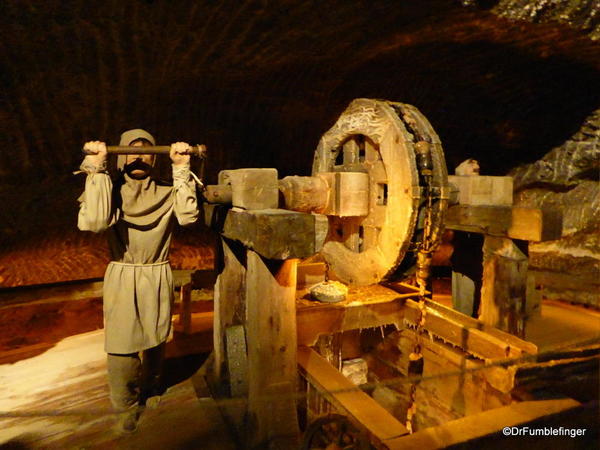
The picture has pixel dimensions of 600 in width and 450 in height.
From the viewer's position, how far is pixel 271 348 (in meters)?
2.51

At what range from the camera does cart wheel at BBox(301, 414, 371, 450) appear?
257 cm

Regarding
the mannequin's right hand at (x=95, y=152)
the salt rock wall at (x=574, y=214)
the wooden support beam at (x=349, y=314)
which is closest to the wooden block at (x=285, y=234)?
the mannequin's right hand at (x=95, y=152)

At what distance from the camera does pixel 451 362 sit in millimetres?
4293

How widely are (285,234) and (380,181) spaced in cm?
162

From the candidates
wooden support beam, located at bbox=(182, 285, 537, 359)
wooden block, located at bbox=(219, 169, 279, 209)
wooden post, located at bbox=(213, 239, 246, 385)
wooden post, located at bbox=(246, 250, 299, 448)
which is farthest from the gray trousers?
wooden support beam, located at bbox=(182, 285, 537, 359)

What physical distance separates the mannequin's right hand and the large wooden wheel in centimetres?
211

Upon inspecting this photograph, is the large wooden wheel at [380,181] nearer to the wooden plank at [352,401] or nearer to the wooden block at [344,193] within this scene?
the wooden block at [344,193]

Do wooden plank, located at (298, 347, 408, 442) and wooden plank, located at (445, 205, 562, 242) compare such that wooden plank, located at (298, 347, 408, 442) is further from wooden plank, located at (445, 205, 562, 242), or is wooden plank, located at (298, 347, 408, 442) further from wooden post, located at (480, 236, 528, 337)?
wooden plank, located at (445, 205, 562, 242)

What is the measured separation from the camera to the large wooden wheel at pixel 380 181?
10.1 ft

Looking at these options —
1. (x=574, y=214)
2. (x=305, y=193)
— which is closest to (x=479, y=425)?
(x=305, y=193)

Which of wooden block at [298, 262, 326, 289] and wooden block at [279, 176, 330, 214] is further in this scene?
wooden block at [298, 262, 326, 289]

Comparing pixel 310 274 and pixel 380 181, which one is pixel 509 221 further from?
pixel 310 274

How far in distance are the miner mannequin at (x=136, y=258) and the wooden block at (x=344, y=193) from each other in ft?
4.18

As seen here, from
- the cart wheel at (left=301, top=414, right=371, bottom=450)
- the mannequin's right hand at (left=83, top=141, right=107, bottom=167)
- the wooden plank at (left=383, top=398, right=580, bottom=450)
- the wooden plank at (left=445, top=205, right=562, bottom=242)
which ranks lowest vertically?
the wooden plank at (left=383, top=398, right=580, bottom=450)
